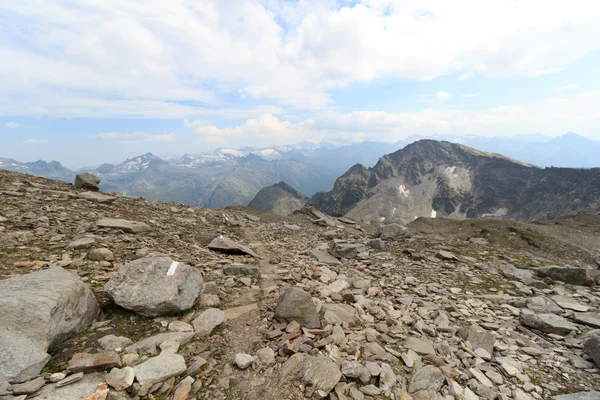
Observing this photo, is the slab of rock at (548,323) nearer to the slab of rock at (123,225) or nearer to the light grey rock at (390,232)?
the light grey rock at (390,232)

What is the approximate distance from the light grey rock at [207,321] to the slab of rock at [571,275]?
17.8 meters

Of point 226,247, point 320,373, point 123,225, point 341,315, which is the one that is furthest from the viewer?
point 226,247

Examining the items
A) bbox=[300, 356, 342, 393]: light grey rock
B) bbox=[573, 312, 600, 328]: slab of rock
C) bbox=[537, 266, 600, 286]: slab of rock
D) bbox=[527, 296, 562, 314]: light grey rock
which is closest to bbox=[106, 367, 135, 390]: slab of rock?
bbox=[300, 356, 342, 393]: light grey rock

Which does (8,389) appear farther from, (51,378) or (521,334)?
(521,334)

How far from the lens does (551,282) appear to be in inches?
555

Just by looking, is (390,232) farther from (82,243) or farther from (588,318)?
(82,243)

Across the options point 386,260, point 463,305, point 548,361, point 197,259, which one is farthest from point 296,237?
point 548,361

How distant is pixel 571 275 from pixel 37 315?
22.0m

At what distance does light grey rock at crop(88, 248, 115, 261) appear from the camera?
9.77 m

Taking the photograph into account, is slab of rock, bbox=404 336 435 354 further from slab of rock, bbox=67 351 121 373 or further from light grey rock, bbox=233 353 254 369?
slab of rock, bbox=67 351 121 373

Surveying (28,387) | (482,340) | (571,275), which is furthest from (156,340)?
(571,275)

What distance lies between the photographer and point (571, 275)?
14.2m

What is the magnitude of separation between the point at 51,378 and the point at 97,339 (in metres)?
1.55

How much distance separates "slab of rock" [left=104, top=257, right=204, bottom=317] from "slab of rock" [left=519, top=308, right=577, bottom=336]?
11321 millimetres
